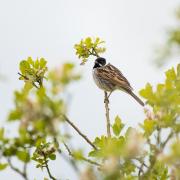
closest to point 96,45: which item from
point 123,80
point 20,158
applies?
point 20,158

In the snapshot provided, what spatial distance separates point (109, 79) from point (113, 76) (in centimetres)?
24

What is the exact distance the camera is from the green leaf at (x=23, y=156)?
3.32m

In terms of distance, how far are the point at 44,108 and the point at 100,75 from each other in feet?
36.7

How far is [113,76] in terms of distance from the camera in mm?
13945

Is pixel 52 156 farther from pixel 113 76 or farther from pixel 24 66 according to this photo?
pixel 113 76

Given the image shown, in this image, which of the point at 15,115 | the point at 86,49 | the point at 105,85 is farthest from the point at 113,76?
the point at 15,115

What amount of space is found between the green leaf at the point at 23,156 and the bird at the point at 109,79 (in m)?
9.76

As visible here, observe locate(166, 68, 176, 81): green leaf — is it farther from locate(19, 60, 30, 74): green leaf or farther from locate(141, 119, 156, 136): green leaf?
Result: locate(19, 60, 30, 74): green leaf

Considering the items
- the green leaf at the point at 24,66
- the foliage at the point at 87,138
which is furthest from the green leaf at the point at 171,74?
the green leaf at the point at 24,66

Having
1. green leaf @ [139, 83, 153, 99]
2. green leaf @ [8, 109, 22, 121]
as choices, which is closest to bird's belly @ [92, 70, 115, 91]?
green leaf @ [139, 83, 153, 99]

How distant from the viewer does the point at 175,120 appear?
380cm

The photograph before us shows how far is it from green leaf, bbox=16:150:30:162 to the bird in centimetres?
976

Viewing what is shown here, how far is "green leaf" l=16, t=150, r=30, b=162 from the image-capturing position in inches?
131

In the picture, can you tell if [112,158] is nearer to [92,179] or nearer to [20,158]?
[92,179]
